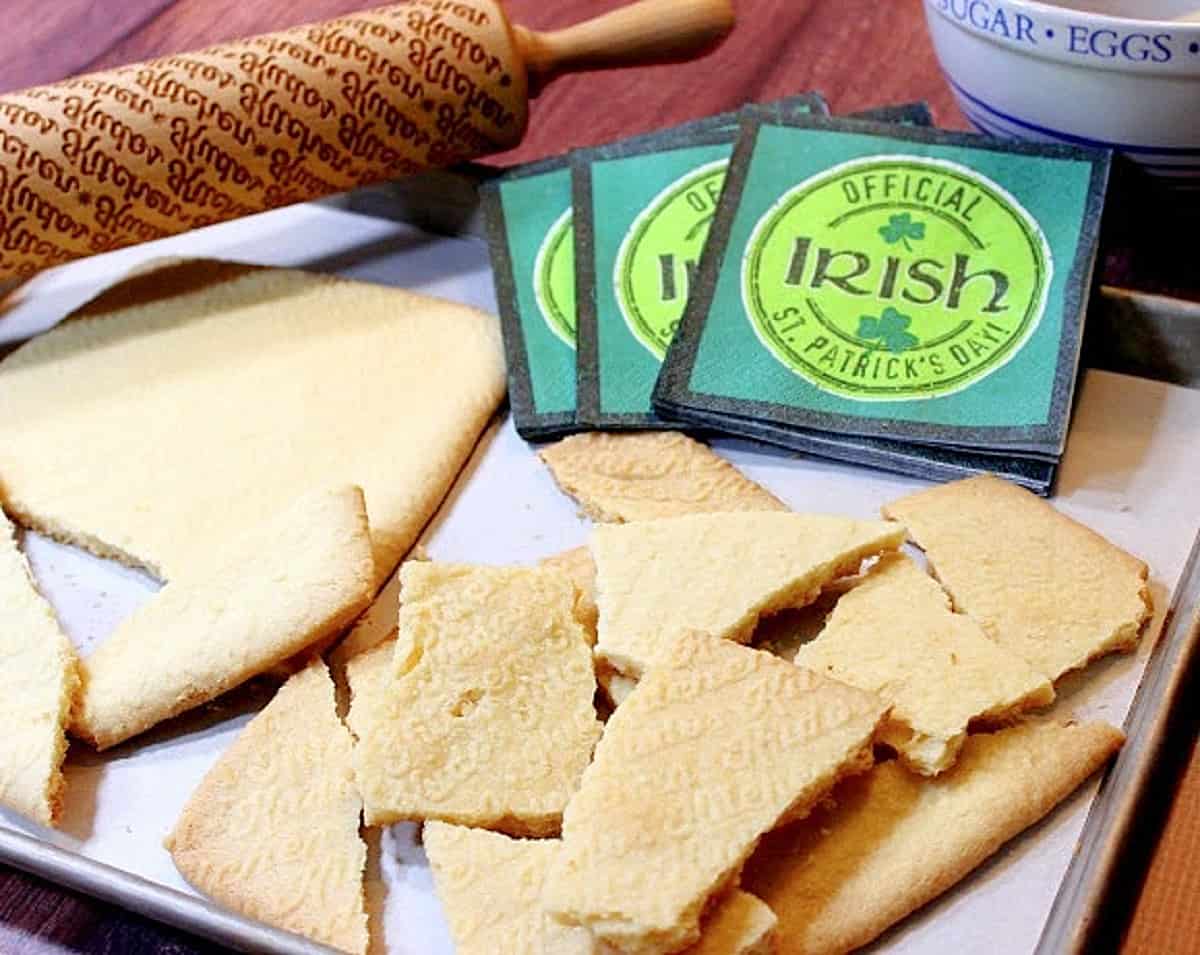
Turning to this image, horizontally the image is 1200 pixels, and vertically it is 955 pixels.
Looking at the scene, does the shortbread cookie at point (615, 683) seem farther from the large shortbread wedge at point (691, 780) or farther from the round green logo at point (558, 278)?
the round green logo at point (558, 278)

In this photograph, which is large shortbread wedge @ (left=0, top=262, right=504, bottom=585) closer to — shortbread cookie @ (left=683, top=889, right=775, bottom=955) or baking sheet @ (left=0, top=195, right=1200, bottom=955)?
baking sheet @ (left=0, top=195, right=1200, bottom=955)

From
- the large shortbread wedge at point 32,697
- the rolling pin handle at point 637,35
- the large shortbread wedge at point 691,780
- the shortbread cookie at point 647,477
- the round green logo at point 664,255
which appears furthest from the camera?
the rolling pin handle at point 637,35

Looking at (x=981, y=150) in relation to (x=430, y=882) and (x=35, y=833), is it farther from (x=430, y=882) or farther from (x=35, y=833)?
(x=35, y=833)

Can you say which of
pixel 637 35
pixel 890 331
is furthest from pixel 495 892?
pixel 637 35

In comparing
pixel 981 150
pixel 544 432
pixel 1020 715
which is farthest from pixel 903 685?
pixel 981 150

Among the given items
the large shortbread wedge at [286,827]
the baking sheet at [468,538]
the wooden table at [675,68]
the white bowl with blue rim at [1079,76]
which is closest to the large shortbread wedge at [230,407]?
the baking sheet at [468,538]

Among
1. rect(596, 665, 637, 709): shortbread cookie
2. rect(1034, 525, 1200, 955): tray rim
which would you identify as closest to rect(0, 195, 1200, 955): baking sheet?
rect(1034, 525, 1200, 955): tray rim
